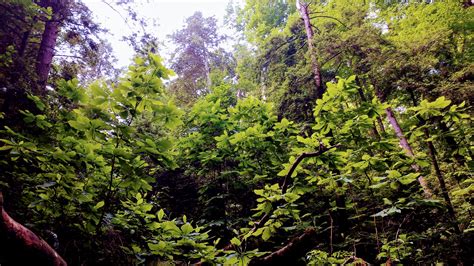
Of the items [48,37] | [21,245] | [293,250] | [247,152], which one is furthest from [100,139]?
[48,37]

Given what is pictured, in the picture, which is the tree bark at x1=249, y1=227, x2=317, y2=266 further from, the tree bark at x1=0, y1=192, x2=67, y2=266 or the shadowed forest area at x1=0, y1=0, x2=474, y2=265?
the tree bark at x1=0, y1=192, x2=67, y2=266

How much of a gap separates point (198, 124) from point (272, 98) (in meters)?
3.28

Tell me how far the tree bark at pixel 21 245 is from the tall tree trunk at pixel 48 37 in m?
4.36

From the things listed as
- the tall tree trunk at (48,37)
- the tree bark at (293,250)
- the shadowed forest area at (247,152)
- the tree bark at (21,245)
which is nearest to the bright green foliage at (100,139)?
the shadowed forest area at (247,152)

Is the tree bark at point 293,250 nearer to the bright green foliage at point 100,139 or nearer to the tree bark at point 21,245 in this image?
the bright green foliage at point 100,139

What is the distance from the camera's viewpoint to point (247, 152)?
18.3 feet

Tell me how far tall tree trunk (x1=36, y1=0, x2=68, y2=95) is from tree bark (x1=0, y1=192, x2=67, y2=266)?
4.36 m

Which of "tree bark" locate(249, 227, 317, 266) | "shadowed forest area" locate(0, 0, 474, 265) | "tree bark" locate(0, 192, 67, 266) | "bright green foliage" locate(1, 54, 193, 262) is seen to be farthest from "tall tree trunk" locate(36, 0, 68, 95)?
"tree bark" locate(249, 227, 317, 266)

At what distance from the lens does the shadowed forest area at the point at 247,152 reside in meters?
2.41

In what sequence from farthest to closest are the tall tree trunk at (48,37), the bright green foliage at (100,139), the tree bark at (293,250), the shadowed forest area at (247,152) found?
the tall tree trunk at (48,37) < the tree bark at (293,250) < the shadowed forest area at (247,152) < the bright green foliage at (100,139)

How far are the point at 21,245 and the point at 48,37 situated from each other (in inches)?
228

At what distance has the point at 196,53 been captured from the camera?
20.2 m

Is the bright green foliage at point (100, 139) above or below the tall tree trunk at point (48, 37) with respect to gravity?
below

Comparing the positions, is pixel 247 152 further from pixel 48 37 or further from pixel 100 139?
pixel 48 37
